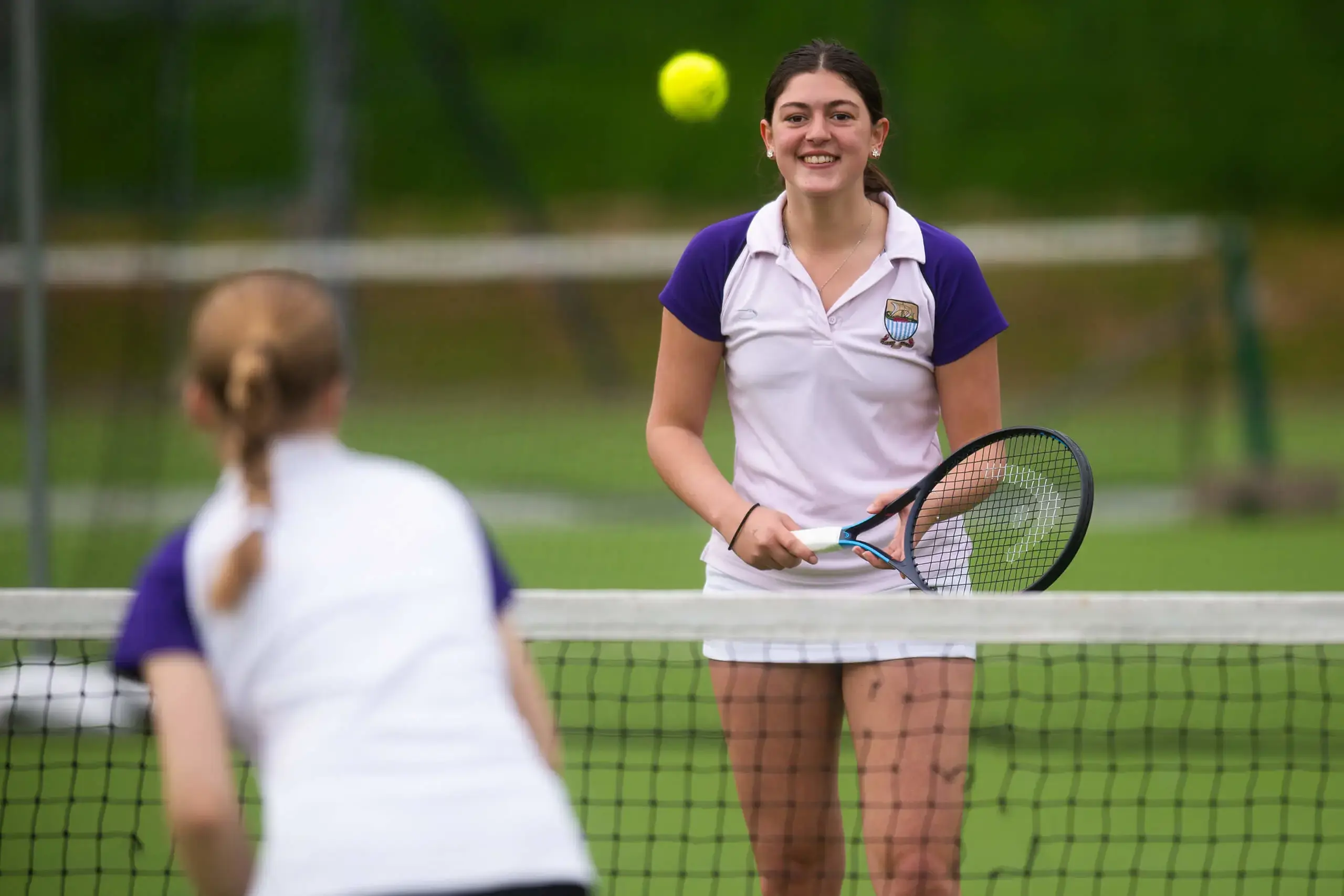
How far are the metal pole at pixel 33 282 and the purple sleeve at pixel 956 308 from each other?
3.22 meters

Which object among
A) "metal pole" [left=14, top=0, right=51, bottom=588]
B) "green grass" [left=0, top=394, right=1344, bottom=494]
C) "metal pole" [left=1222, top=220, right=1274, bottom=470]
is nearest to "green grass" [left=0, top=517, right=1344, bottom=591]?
"metal pole" [left=1222, top=220, right=1274, bottom=470]

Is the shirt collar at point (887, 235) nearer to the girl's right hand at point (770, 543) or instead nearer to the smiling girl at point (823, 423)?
the smiling girl at point (823, 423)

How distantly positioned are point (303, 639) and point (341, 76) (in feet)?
43.1

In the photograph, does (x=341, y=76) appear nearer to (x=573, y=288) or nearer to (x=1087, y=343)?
(x=573, y=288)

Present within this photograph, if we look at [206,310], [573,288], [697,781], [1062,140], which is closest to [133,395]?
[697,781]

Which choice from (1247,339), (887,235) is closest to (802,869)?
(887,235)

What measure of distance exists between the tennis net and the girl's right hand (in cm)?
12

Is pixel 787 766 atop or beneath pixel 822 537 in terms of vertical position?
→ beneath

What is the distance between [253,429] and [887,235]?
1.35m

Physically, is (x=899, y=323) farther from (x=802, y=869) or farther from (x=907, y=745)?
(x=802, y=869)

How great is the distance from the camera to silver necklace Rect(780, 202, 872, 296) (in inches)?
109

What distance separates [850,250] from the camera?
110 inches

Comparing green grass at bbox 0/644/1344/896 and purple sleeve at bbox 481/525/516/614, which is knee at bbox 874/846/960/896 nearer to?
green grass at bbox 0/644/1344/896

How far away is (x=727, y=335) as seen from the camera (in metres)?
2.80
